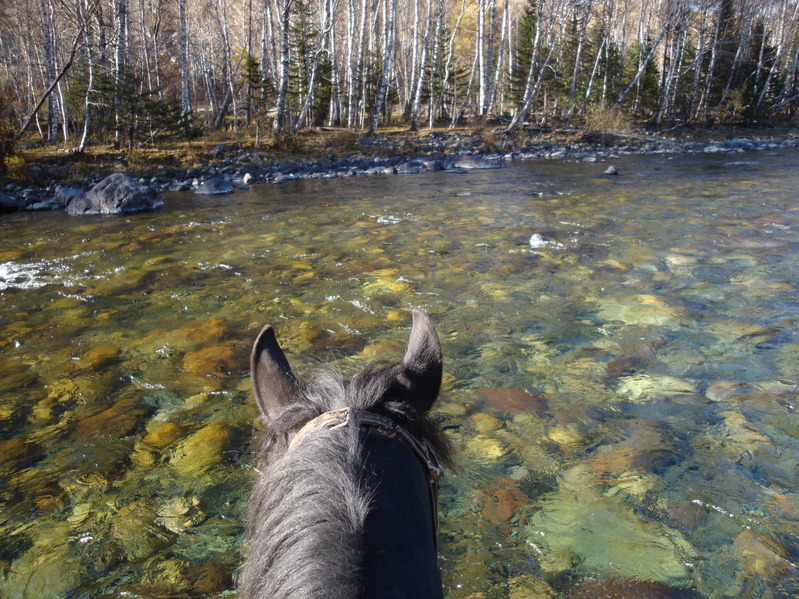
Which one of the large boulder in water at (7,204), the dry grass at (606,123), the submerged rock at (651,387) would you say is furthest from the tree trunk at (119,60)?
the dry grass at (606,123)

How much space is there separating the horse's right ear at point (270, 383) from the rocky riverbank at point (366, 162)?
11.8 metres

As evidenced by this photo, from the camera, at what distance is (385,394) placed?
150cm

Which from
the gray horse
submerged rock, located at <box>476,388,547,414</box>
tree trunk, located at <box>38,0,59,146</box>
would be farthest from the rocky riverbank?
the gray horse

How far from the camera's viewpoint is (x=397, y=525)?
1112mm

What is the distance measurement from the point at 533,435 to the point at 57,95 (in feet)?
93.5

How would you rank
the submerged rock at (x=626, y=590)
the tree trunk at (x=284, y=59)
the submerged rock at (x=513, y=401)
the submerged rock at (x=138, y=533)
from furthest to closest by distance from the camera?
Result: the tree trunk at (x=284, y=59) < the submerged rock at (x=513, y=401) < the submerged rock at (x=138, y=533) < the submerged rock at (x=626, y=590)

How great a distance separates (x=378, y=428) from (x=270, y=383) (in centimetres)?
40

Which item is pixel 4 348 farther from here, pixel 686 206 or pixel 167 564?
pixel 686 206

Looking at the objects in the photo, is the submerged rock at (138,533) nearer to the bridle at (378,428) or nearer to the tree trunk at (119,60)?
the bridle at (378,428)

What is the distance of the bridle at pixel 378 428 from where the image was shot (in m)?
1.31

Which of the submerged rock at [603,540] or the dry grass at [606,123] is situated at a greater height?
the dry grass at [606,123]

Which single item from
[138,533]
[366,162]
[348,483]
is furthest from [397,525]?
[366,162]

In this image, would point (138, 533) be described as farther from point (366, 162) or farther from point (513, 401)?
point (366, 162)

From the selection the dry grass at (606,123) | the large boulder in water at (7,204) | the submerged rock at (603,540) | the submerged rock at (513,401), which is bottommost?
the submerged rock at (603,540)
